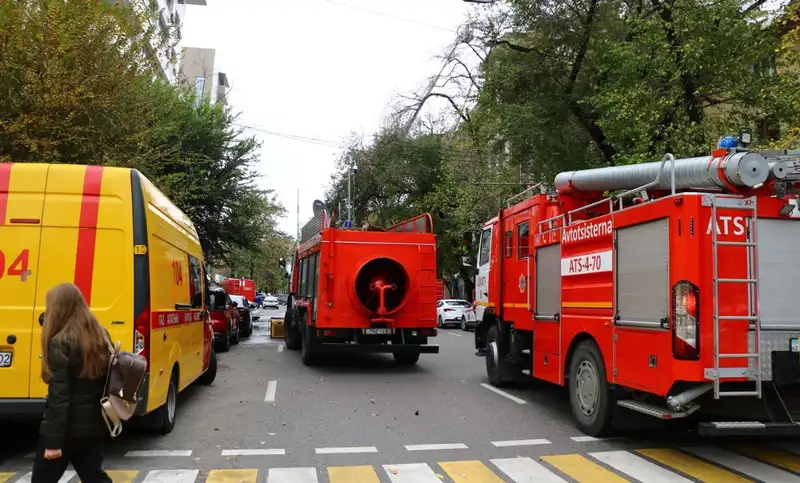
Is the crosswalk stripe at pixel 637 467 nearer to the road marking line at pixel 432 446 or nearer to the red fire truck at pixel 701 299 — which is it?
the red fire truck at pixel 701 299

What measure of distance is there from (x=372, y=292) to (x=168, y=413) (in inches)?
223

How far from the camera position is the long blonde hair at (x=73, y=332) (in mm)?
3848

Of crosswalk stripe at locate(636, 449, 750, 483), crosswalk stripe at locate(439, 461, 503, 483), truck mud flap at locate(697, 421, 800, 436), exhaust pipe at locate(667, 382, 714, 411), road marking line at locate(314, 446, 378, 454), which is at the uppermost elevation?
exhaust pipe at locate(667, 382, 714, 411)

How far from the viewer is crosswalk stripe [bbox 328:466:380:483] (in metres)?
5.61

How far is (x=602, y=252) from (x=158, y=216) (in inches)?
188

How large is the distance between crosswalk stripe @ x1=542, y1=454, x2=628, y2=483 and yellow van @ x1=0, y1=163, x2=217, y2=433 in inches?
155

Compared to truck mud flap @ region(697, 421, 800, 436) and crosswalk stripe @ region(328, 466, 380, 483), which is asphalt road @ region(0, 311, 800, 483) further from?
truck mud flap @ region(697, 421, 800, 436)

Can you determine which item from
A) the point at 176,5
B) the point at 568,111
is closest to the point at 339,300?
the point at 568,111

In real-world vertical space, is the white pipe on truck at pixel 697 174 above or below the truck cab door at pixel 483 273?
above

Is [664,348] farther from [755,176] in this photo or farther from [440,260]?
[440,260]

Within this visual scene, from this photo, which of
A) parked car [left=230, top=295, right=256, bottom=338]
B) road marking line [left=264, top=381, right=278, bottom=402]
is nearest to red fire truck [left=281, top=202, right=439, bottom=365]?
road marking line [left=264, top=381, right=278, bottom=402]

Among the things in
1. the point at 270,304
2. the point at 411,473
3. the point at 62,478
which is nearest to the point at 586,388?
the point at 411,473

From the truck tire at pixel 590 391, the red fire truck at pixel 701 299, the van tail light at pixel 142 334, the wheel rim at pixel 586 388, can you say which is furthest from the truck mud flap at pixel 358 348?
the van tail light at pixel 142 334

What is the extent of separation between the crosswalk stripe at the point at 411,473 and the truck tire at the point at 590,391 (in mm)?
2181
